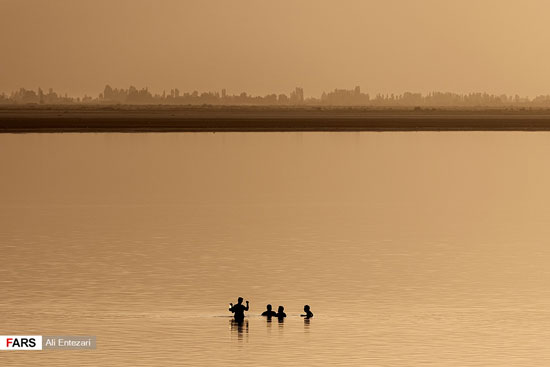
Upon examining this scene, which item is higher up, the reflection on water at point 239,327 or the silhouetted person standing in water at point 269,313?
the silhouetted person standing in water at point 269,313

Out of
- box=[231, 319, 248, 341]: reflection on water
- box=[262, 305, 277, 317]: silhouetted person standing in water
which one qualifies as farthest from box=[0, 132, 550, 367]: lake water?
box=[262, 305, 277, 317]: silhouetted person standing in water

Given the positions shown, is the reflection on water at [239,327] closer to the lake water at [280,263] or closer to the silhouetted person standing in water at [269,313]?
the lake water at [280,263]

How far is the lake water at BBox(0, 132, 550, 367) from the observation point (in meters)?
29.8

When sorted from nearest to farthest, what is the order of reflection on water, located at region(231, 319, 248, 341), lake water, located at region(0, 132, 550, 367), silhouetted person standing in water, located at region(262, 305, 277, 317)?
lake water, located at region(0, 132, 550, 367) < reflection on water, located at region(231, 319, 248, 341) < silhouetted person standing in water, located at region(262, 305, 277, 317)

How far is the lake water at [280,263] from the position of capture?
2975cm

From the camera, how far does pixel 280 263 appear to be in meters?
43.1

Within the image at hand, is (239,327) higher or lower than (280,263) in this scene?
lower

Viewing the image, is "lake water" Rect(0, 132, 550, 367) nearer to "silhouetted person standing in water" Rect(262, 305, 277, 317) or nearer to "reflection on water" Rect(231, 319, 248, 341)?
"reflection on water" Rect(231, 319, 248, 341)

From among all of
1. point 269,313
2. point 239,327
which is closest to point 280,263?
point 269,313

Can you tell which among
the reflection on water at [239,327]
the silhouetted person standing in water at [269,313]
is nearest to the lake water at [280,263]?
the reflection on water at [239,327]

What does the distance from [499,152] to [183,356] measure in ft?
298

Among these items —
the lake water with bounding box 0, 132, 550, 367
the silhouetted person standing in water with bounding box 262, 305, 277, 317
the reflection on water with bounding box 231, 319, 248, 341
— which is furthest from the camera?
the silhouetted person standing in water with bounding box 262, 305, 277, 317

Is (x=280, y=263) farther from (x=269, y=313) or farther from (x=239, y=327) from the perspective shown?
(x=239, y=327)

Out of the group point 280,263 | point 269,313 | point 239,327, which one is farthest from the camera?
point 280,263
